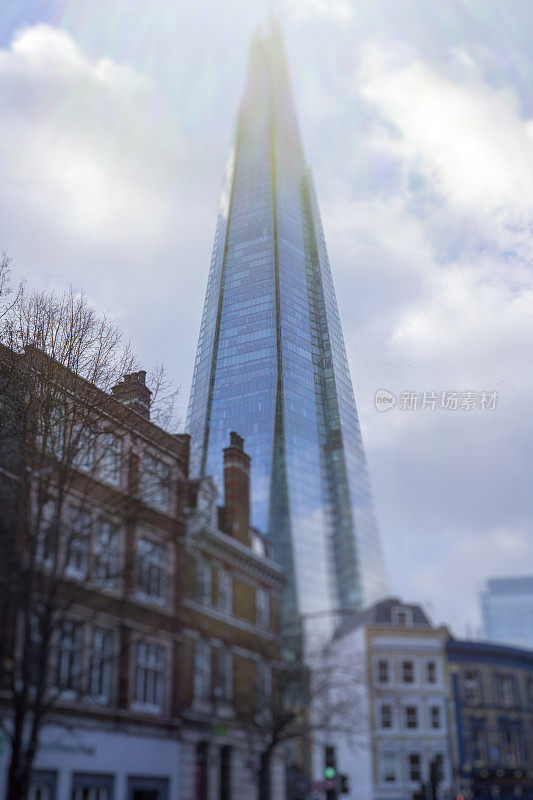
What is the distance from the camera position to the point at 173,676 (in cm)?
2875

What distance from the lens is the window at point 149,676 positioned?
89.3 ft

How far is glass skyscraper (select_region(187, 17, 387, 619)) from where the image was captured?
29.4m

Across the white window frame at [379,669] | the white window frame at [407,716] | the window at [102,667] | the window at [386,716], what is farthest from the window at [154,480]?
the white window frame at [407,716]

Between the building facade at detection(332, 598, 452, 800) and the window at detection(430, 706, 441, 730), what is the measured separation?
0.07 m

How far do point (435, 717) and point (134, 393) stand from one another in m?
45.7

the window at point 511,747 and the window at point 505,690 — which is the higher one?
the window at point 505,690

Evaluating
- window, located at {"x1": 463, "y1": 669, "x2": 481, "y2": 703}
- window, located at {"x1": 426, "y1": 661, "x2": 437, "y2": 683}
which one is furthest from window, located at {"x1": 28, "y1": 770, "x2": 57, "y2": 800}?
window, located at {"x1": 463, "y1": 669, "x2": 481, "y2": 703}

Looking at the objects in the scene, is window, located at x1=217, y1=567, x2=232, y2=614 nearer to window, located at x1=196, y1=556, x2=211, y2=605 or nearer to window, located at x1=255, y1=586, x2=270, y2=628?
window, located at x1=196, y1=556, x2=211, y2=605

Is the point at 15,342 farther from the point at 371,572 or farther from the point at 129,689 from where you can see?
the point at 371,572

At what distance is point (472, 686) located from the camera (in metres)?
63.1

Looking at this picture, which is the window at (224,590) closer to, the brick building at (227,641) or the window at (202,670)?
the brick building at (227,641)

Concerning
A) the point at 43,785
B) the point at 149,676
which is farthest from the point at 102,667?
the point at 43,785

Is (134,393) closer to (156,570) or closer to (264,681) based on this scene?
(156,570)

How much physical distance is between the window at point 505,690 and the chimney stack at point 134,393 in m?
53.6
